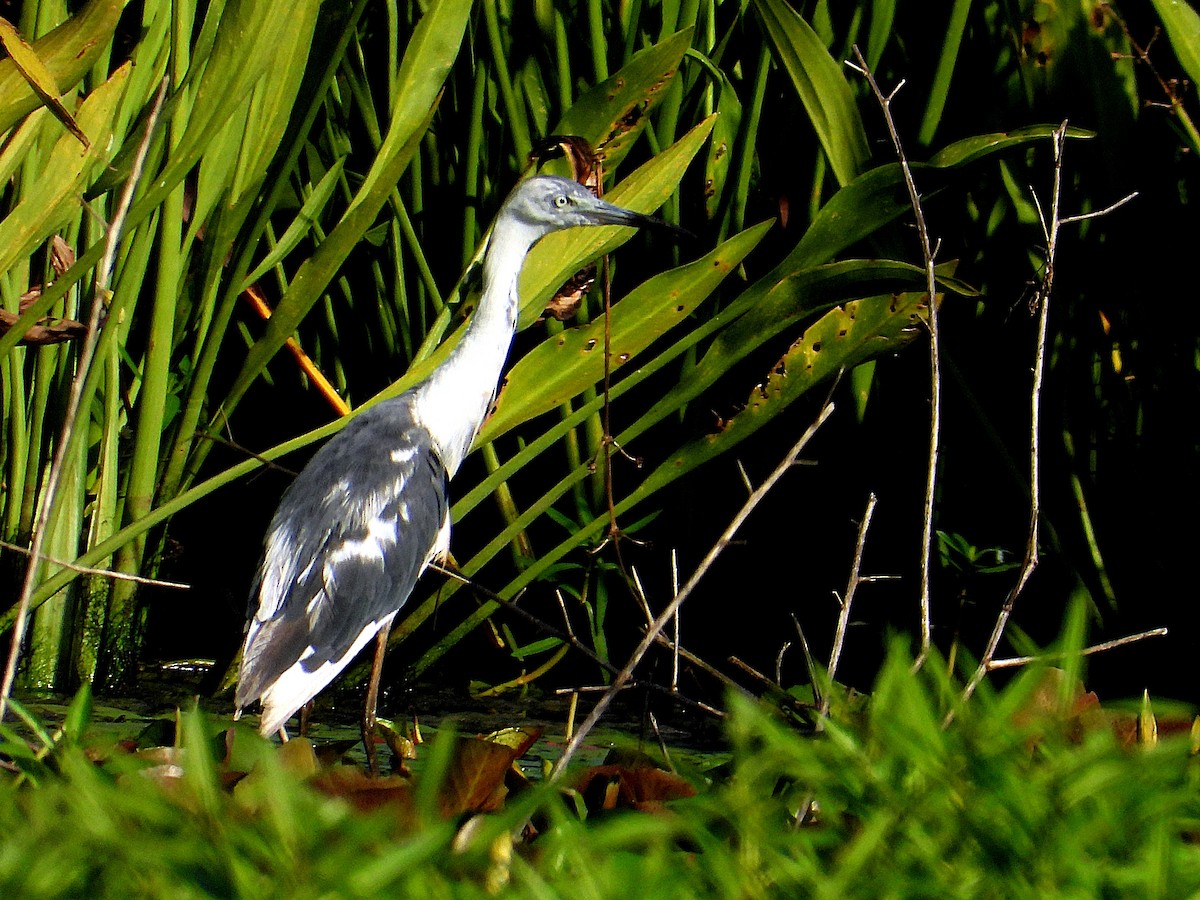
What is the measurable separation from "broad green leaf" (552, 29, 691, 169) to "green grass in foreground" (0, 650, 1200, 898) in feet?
5.77

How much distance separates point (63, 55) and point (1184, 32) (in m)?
1.96

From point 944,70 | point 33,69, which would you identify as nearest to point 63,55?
point 33,69

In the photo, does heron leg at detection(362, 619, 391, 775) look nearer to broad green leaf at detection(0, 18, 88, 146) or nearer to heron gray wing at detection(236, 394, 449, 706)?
heron gray wing at detection(236, 394, 449, 706)

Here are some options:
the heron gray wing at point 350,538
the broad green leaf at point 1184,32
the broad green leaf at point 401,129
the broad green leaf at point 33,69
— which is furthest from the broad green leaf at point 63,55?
the broad green leaf at point 1184,32

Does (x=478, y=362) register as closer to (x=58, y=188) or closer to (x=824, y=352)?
(x=824, y=352)

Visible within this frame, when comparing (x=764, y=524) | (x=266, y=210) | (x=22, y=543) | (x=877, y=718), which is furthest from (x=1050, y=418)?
(x=22, y=543)

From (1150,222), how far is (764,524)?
1.12 m

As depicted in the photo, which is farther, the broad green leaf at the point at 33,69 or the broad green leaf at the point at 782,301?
the broad green leaf at the point at 782,301

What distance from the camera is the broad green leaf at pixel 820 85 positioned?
8.43 ft

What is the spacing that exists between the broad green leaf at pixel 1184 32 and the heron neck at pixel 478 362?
1.38 m

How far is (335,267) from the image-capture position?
106 inches

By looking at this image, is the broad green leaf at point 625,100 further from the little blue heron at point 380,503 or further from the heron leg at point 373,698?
the heron leg at point 373,698

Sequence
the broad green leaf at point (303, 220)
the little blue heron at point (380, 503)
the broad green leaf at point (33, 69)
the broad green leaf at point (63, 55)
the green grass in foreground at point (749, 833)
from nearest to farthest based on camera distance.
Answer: the green grass in foreground at point (749, 833) → the broad green leaf at point (33, 69) → the broad green leaf at point (63, 55) → the broad green leaf at point (303, 220) → the little blue heron at point (380, 503)

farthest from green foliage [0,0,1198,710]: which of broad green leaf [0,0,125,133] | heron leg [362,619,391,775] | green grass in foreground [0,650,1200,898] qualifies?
green grass in foreground [0,650,1200,898]
